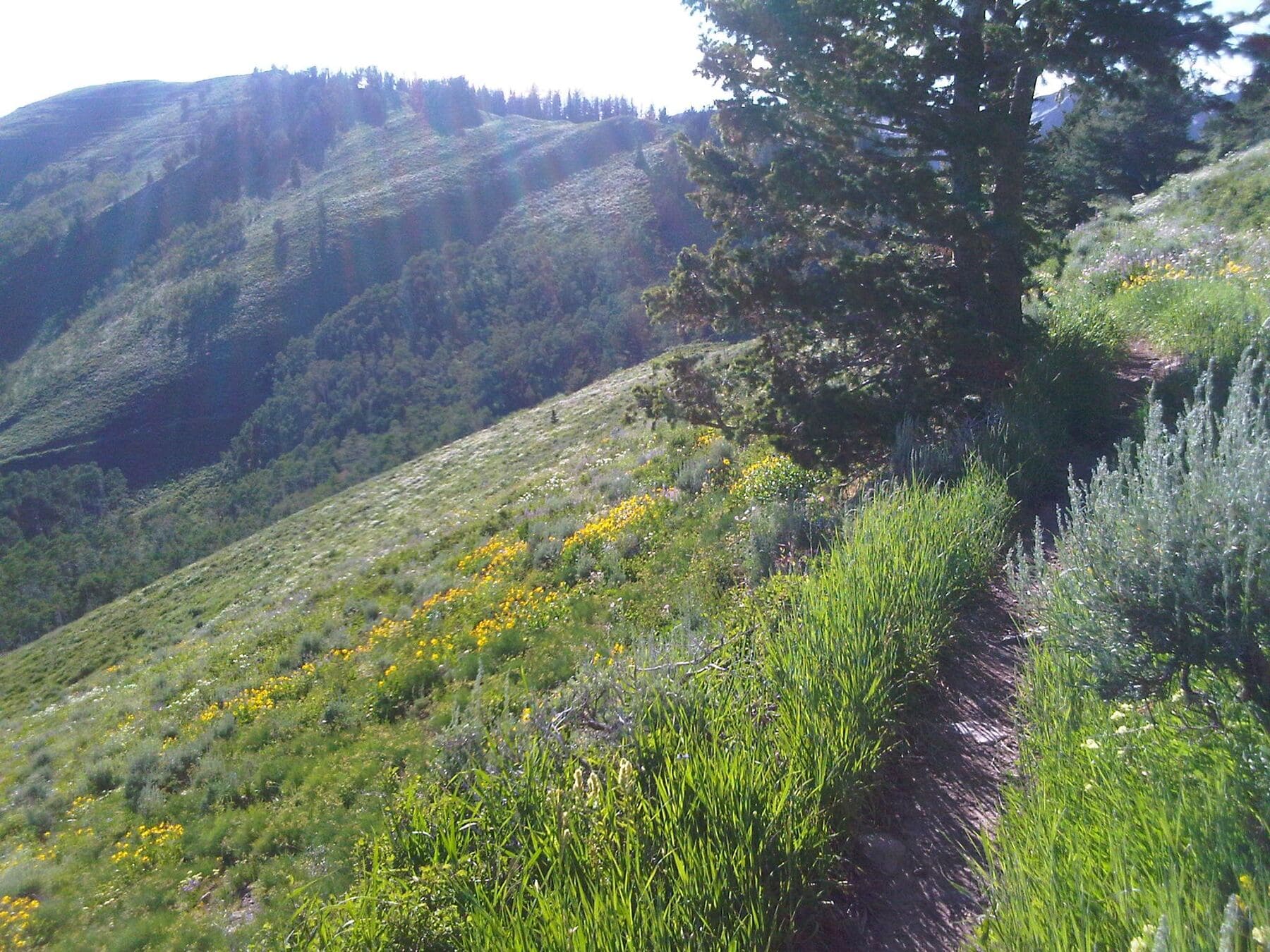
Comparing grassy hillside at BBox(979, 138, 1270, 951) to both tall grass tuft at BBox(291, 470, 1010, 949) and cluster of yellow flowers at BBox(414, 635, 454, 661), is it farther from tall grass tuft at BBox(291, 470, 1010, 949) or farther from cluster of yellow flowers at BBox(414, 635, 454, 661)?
cluster of yellow flowers at BBox(414, 635, 454, 661)

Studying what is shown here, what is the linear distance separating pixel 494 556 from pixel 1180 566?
944cm

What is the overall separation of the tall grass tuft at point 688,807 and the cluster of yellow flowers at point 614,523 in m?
5.32

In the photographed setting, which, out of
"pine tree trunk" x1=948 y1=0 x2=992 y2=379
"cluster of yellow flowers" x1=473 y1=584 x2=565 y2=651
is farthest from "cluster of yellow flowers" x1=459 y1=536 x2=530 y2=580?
"pine tree trunk" x1=948 y1=0 x2=992 y2=379

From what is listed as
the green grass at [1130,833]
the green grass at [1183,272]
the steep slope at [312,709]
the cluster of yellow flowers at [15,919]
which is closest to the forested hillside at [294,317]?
the green grass at [1183,272]

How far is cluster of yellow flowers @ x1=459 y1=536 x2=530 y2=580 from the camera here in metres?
10.3

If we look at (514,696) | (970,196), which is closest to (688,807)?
(514,696)

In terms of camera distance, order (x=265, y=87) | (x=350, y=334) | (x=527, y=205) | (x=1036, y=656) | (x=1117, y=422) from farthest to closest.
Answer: (x=265, y=87), (x=527, y=205), (x=350, y=334), (x=1117, y=422), (x=1036, y=656)

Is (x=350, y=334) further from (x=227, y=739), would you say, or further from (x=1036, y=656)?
(x=1036, y=656)

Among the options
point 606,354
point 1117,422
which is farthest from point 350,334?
point 1117,422

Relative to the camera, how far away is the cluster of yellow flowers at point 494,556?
1028 cm

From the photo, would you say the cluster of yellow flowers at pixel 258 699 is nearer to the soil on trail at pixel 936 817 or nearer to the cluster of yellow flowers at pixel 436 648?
the cluster of yellow flowers at pixel 436 648

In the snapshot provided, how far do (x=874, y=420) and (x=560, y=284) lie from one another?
7369cm

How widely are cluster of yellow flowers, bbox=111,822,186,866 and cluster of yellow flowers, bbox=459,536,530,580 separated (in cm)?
409

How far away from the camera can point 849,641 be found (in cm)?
312
